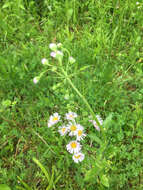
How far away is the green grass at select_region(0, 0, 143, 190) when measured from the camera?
5.49 ft

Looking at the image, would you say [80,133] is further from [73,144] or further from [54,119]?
[54,119]

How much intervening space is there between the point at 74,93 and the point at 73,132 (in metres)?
0.38

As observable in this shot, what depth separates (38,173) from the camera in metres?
1.66

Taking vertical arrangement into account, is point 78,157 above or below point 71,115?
below

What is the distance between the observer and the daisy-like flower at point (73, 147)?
1.70 metres

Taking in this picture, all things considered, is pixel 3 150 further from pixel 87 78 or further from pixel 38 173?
pixel 87 78

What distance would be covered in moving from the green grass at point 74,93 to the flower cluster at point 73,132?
54mm

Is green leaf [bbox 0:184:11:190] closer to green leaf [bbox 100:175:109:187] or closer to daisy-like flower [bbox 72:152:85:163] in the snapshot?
daisy-like flower [bbox 72:152:85:163]

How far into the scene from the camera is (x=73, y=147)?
1.72 metres

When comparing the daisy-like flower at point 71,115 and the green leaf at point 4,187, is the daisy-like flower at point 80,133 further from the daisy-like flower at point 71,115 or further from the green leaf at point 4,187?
the green leaf at point 4,187

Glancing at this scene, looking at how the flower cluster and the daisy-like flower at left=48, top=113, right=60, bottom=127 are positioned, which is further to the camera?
the daisy-like flower at left=48, top=113, right=60, bottom=127

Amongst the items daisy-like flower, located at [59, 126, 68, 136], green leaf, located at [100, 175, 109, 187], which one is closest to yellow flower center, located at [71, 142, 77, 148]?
daisy-like flower, located at [59, 126, 68, 136]

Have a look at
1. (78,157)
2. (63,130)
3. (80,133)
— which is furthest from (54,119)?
(78,157)

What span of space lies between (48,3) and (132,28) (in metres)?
1.10
